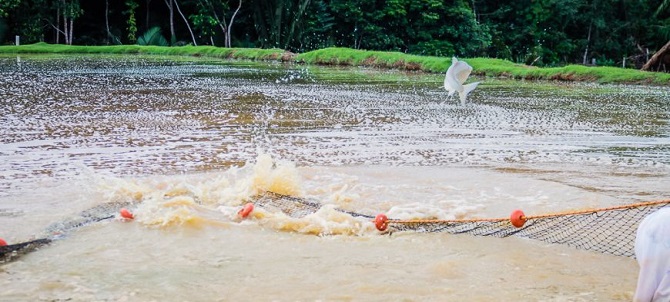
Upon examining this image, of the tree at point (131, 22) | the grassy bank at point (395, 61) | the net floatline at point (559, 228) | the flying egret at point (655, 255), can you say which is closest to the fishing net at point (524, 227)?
the net floatline at point (559, 228)

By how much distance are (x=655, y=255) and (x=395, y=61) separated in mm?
22269

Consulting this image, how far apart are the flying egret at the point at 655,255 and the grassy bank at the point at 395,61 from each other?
16.7 m

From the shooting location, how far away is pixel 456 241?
5.32 m

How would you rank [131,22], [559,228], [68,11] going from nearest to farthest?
[559,228] → [68,11] → [131,22]

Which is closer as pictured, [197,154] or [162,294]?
[162,294]

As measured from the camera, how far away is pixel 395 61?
25.2 metres

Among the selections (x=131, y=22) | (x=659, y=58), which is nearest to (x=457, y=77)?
(x=659, y=58)

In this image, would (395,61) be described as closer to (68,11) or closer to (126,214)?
(68,11)

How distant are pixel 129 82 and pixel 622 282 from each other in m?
15.4

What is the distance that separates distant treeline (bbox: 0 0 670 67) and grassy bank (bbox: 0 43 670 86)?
252cm

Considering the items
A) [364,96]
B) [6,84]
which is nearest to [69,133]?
[364,96]

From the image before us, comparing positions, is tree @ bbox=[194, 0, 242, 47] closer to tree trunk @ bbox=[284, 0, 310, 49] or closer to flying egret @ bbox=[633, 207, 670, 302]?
tree trunk @ bbox=[284, 0, 310, 49]

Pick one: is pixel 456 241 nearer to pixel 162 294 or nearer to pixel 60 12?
pixel 162 294

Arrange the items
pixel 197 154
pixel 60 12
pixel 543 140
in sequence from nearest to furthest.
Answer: pixel 197 154 → pixel 543 140 → pixel 60 12
